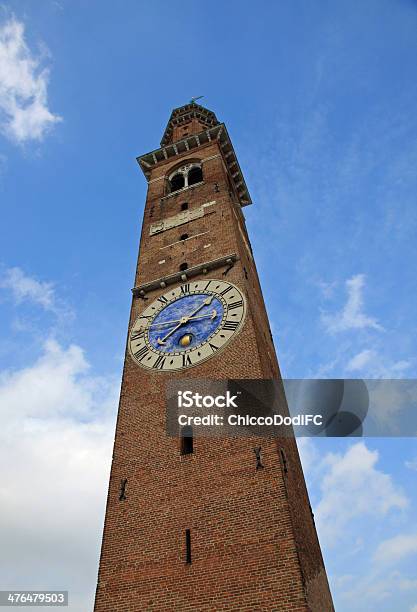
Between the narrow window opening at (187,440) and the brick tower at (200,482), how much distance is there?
3cm

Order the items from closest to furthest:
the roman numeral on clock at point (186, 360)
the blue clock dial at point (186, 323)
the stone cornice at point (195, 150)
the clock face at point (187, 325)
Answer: the roman numeral on clock at point (186, 360) < the clock face at point (187, 325) < the blue clock dial at point (186, 323) < the stone cornice at point (195, 150)

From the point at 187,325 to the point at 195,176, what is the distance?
13273 millimetres

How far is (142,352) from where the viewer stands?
16344 millimetres

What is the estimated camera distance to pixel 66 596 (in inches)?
557

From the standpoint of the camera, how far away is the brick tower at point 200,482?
10.2 m

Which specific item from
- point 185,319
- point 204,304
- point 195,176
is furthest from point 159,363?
point 195,176

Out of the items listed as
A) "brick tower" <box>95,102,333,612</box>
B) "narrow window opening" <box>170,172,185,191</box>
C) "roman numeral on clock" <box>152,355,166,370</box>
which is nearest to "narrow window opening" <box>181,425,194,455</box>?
"brick tower" <box>95,102,333,612</box>

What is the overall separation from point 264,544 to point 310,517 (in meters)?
3.84

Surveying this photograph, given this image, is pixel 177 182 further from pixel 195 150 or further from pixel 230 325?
pixel 230 325

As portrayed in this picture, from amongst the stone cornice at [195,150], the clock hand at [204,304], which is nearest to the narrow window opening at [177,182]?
the stone cornice at [195,150]

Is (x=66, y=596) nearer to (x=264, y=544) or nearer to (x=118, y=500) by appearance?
(x=118, y=500)

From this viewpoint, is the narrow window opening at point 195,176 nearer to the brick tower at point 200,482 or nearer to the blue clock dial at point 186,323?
the brick tower at point 200,482

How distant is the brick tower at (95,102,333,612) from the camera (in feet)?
33.4

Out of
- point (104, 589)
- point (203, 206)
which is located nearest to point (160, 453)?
point (104, 589)
